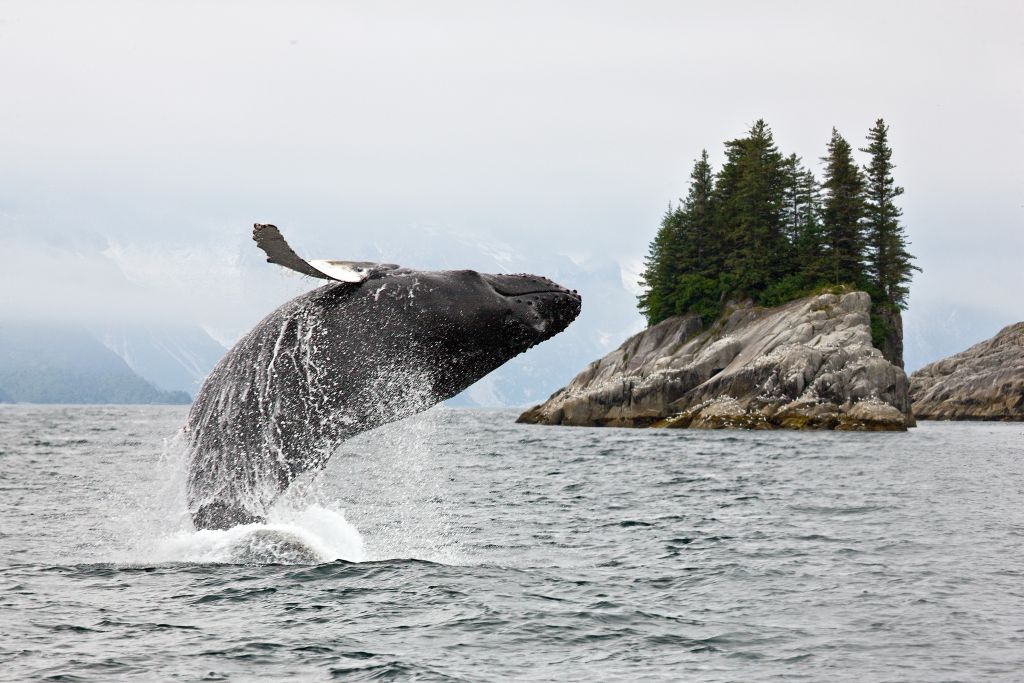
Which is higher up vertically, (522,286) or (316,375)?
(522,286)

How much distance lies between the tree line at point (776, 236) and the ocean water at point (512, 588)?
→ 5918 centimetres

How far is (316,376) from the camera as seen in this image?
11.0 metres

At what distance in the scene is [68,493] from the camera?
71.7 ft

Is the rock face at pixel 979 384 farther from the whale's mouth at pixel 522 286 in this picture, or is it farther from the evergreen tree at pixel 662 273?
the whale's mouth at pixel 522 286

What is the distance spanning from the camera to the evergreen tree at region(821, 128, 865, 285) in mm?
79500

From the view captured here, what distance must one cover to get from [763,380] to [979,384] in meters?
36.1

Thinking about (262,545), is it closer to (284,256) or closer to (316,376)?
(316,376)

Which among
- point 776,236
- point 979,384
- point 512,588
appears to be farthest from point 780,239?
point 512,588

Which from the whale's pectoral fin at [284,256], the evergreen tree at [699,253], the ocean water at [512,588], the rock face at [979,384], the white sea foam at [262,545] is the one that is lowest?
the ocean water at [512,588]

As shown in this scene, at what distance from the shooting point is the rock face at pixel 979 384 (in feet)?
287

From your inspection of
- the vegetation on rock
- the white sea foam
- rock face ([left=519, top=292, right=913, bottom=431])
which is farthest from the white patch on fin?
the vegetation on rock

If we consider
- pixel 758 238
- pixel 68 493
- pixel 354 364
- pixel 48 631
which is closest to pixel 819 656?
pixel 354 364

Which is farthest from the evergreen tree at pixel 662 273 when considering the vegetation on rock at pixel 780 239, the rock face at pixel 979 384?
the rock face at pixel 979 384

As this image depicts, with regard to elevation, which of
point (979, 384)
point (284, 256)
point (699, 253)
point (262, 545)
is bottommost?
point (262, 545)
